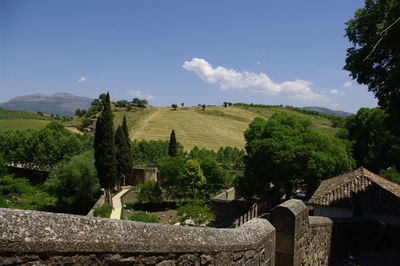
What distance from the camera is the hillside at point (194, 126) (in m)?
72.5

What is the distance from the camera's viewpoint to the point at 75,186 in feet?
111

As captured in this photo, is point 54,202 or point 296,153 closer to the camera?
point 296,153

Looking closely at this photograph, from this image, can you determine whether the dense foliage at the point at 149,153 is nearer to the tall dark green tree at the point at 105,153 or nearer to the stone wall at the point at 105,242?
the tall dark green tree at the point at 105,153

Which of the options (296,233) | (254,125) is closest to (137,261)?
(296,233)

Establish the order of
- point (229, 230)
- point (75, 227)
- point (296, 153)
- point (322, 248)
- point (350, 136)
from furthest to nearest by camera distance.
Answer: point (350, 136), point (296, 153), point (322, 248), point (229, 230), point (75, 227)

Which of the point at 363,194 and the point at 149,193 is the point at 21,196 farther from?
the point at 363,194

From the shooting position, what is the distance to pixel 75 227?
88.6 inches

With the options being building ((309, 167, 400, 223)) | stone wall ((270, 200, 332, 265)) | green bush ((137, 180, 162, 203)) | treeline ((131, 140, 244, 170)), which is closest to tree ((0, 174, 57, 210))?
green bush ((137, 180, 162, 203))

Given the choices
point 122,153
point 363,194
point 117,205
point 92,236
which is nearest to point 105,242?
point 92,236

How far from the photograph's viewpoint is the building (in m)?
13.6

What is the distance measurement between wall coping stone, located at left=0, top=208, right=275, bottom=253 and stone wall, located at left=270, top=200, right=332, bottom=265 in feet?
6.71

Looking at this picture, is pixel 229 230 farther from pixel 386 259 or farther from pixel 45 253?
pixel 386 259

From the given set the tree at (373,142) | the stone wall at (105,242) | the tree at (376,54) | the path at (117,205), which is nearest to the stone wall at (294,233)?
the stone wall at (105,242)

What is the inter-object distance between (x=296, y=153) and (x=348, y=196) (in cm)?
651
